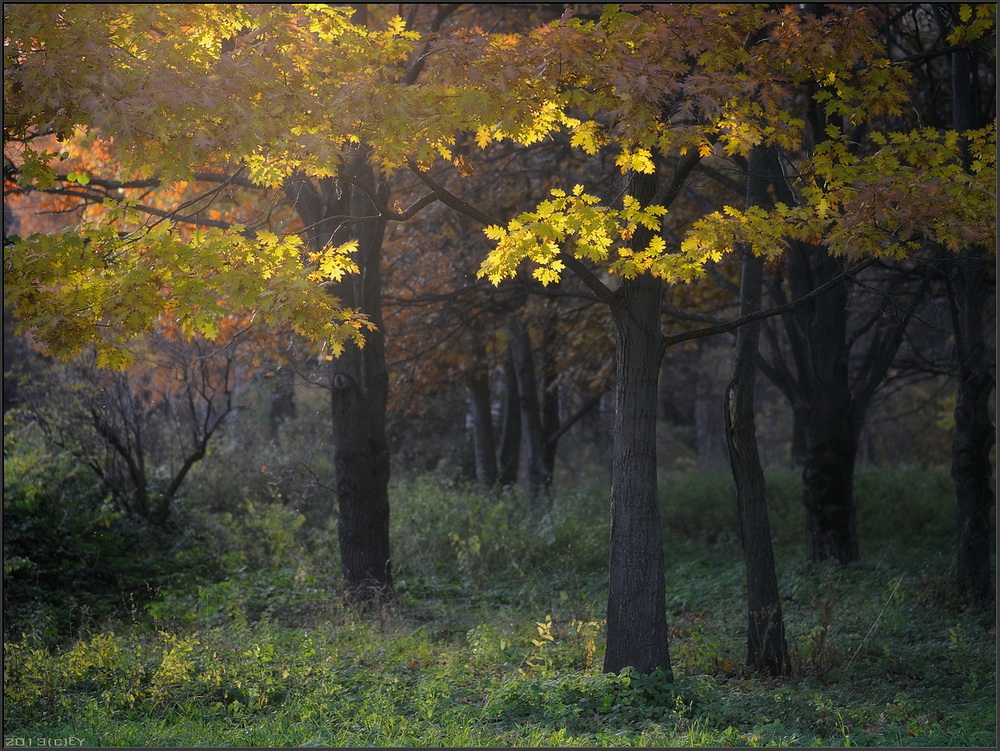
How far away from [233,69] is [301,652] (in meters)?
4.66

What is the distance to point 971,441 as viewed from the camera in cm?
1065

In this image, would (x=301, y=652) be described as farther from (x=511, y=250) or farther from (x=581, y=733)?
(x=511, y=250)

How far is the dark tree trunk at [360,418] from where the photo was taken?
10.4 metres

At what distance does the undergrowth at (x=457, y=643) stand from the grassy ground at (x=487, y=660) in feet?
0.09

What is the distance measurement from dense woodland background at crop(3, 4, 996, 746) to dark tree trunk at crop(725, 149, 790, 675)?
3cm

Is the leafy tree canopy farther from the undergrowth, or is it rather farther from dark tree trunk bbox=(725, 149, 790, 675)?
the undergrowth

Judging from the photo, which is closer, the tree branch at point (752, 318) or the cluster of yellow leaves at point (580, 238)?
the cluster of yellow leaves at point (580, 238)

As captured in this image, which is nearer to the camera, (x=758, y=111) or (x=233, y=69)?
(x=233, y=69)

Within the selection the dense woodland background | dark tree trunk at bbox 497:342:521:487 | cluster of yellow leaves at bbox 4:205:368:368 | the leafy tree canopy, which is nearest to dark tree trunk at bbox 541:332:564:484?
the dense woodland background

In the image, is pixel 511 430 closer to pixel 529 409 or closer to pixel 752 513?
pixel 529 409

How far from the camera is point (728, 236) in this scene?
7.25 m

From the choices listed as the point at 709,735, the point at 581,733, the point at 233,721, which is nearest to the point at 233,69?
the point at 233,721

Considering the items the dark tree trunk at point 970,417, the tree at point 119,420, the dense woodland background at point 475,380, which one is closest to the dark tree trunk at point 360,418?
the dense woodland background at point 475,380

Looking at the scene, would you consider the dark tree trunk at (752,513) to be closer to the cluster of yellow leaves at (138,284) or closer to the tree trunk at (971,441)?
the tree trunk at (971,441)
